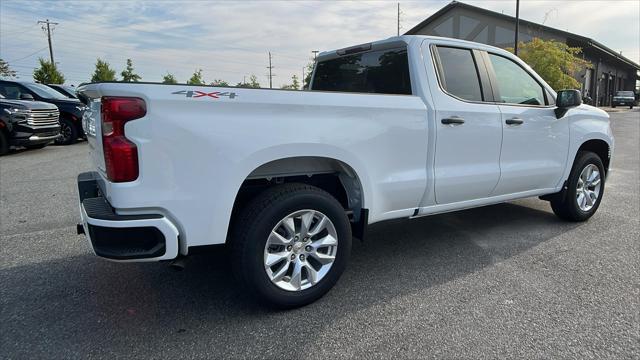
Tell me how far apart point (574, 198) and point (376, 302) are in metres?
3.12

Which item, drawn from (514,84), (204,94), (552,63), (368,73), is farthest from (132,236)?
(552,63)

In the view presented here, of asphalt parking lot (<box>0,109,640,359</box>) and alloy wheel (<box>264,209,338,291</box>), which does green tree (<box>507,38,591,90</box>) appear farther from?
Answer: alloy wheel (<box>264,209,338,291</box>)

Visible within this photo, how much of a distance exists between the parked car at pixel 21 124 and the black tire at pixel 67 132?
2.00 metres

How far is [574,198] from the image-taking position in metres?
5.01

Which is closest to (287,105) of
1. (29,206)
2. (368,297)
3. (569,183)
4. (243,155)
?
(243,155)

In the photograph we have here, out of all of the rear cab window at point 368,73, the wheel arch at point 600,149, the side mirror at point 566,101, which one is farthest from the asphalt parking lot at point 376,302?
the rear cab window at point 368,73

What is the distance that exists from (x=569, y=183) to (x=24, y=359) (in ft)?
17.0

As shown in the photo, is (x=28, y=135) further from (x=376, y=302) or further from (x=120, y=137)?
(x=376, y=302)

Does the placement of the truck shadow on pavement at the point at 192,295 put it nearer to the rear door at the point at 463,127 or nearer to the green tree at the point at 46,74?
the rear door at the point at 463,127

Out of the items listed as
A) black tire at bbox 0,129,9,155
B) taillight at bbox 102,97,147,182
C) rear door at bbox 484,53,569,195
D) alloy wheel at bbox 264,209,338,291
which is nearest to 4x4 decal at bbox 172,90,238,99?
taillight at bbox 102,97,147,182

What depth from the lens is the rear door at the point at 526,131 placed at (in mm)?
4262

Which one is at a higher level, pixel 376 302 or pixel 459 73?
pixel 459 73

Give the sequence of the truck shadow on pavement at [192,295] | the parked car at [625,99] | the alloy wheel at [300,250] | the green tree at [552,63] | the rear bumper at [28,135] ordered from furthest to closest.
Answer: the parked car at [625,99], the green tree at [552,63], the rear bumper at [28,135], the alloy wheel at [300,250], the truck shadow on pavement at [192,295]

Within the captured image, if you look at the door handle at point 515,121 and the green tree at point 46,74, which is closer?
the door handle at point 515,121
